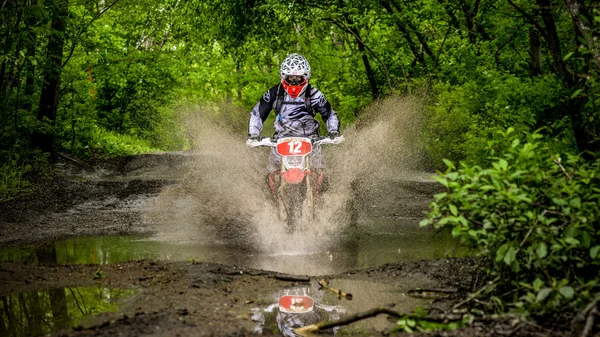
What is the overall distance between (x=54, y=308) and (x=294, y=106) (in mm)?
6091

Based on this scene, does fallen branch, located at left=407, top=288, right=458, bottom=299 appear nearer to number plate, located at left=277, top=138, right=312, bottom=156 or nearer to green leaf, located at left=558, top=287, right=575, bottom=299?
green leaf, located at left=558, top=287, right=575, bottom=299

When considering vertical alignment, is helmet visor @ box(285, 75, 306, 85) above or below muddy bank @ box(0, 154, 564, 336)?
above

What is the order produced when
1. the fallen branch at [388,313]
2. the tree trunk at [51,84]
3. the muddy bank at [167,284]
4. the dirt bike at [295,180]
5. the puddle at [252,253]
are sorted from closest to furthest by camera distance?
the fallen branch at [388,313], the muddy bank at [167,284], the puddle at [252,253], the dirt bike at [295,180], the tree trunk at [51,84]

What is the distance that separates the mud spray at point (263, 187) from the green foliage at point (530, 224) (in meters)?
4.36

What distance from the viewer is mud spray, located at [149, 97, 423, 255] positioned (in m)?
11.7

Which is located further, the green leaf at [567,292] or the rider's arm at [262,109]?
the rider's arm at [262,109]

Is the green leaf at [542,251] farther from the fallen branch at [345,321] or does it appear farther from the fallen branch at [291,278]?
the fallen branch at [291,278]

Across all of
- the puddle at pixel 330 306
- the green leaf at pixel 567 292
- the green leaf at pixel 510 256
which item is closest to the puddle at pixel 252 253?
the puddle at pixel 330 306

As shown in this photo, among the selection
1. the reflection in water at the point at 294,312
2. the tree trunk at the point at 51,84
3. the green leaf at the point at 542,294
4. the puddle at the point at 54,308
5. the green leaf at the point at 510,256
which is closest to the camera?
the green leaf at the point at 542,294

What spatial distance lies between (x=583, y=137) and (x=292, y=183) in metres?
3.93

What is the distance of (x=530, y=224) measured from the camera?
19.9ft

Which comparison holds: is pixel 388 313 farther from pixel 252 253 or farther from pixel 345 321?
pixel 252 253

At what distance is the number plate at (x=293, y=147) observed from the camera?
10906 mm

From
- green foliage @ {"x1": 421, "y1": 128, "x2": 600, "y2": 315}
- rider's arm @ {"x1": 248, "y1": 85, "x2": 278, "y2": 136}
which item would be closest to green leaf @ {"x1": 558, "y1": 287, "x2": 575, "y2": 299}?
green foliage @ {"x1": 421, "y1": 128, "x2": 600, "y2": 315}
